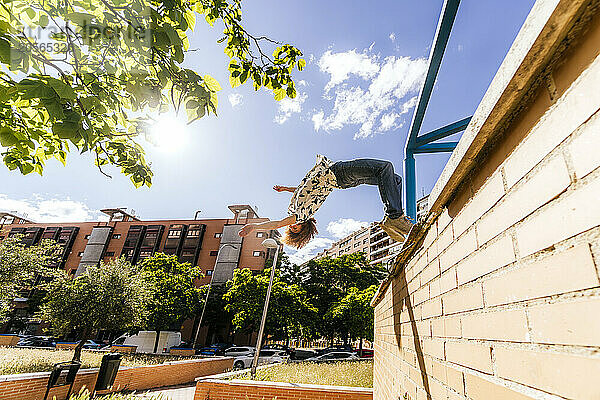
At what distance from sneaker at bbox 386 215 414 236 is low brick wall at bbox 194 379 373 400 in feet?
23.4

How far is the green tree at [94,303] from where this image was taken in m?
15.9

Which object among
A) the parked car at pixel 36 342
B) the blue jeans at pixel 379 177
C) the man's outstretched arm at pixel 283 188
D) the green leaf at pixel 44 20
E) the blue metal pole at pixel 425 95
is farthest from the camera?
the parked car at pixel 36 342

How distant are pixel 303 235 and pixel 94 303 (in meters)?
17.8

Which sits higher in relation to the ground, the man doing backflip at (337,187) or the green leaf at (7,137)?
the green leaf at (7,137)

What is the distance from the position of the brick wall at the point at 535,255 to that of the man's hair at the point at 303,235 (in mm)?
1715

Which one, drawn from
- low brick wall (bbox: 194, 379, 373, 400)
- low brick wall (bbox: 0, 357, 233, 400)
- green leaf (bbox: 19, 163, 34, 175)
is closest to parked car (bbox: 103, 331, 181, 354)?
low brick wall (bbox: 0, 357, 233, 400)

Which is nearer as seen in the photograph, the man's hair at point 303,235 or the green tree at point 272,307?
the man's hair at point 303,235

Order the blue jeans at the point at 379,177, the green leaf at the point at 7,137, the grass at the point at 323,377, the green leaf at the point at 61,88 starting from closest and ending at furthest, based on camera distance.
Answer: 1. the green leaf at the point at 61,88
2. the blue jeans at the point at 379,177
3. the green leaf at the point at 7,137
4. the grass at the point at 323,377

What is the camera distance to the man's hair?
118 inches

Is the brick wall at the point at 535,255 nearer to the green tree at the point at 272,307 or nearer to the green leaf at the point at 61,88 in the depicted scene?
the green leaf at the point at 61,88

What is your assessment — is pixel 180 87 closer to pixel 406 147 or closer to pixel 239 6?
pixel 239 6

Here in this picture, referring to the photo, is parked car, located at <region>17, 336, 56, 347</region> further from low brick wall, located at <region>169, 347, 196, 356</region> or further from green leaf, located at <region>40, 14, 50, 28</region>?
green leaf, located at <region>40, 14, 50, 28</region>

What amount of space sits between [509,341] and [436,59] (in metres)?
2.94

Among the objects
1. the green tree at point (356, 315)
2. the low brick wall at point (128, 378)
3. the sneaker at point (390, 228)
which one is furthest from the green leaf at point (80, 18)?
the green tree at point (356, 315)
